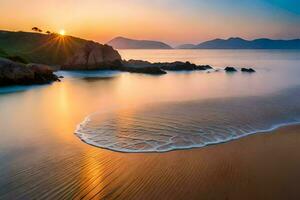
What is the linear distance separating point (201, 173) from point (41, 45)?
327 ft

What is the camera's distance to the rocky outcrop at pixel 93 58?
6166cm

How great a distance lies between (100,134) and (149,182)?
5.29 meters

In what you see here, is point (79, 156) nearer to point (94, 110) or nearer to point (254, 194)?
point (254, 194)

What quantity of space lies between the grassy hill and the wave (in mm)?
65426

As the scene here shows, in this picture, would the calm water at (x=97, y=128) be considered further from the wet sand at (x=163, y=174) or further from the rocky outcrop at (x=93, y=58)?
the rocky outcrop at (x=93, y=58)

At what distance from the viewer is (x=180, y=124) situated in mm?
14648

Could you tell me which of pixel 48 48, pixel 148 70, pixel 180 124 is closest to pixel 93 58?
pixel 148 70

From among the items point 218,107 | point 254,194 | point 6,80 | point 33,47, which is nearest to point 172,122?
point 218,107

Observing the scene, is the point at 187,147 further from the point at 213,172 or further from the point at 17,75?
the point at 17,75

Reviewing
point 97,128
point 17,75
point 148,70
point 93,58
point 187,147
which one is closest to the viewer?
point 187,147

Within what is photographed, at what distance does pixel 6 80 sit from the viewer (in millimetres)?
32562

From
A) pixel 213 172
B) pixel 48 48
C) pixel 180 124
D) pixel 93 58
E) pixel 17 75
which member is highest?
pixel 48 48

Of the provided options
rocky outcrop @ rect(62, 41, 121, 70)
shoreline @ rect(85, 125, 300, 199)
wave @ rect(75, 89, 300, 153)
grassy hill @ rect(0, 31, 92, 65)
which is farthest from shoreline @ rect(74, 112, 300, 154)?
grassy hill @ rect(0, 31, 92, 65)

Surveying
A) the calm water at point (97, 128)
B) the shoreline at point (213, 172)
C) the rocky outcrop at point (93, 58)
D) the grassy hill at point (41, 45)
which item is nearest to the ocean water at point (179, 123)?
the calm water at point (97, 128)
